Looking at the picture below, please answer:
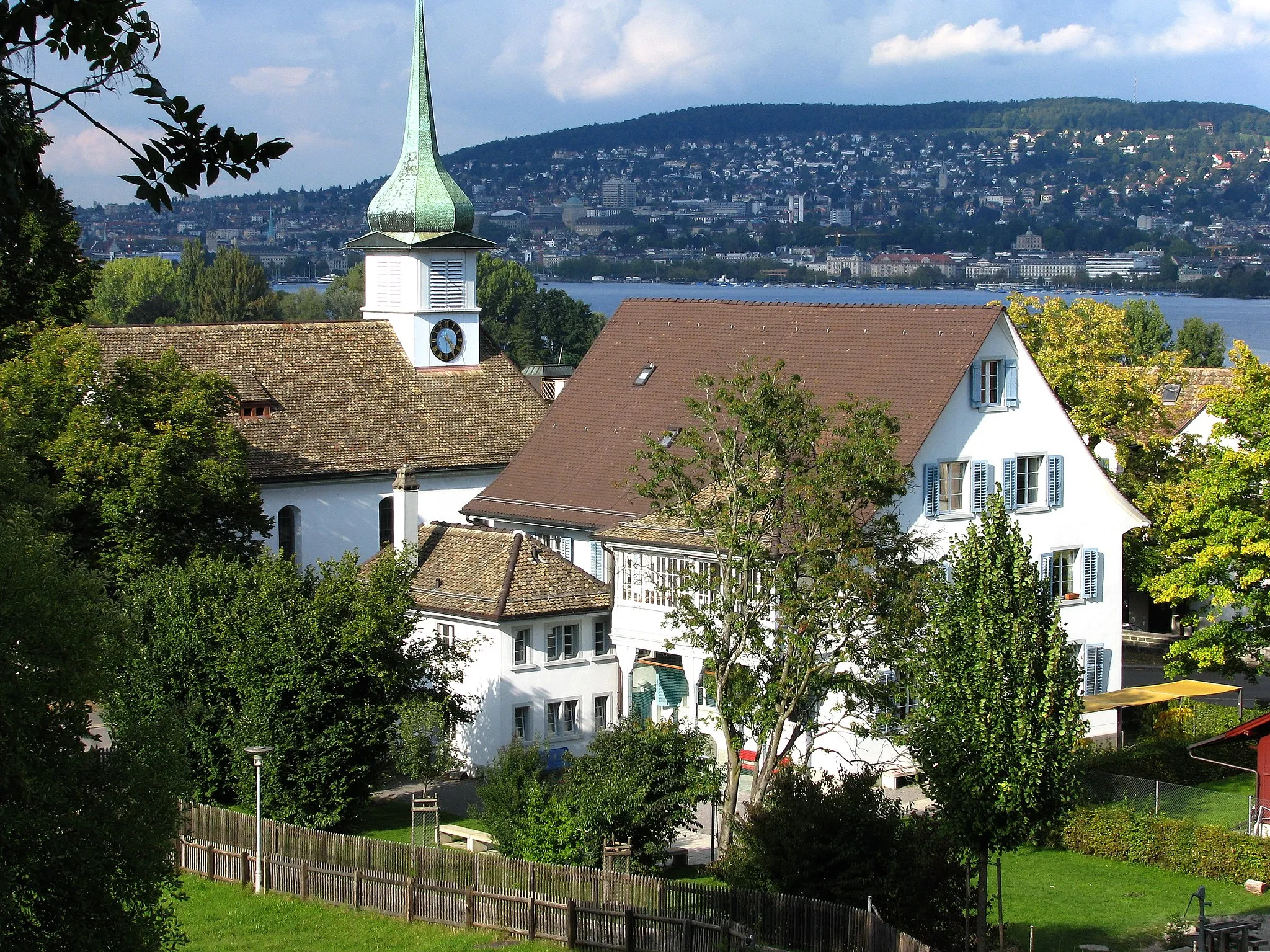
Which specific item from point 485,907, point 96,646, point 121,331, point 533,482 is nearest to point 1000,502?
point 485,907

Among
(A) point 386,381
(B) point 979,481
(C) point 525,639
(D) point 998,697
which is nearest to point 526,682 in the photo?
(C) point 525,639

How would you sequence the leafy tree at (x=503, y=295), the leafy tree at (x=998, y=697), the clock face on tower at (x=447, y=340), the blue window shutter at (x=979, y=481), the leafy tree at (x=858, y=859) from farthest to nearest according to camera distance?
the leafy tree at (x=503, y=295)
the clock face on tower at (x=447, y=340)
the blue window shutter at (x=979, y=481)
the leafy tree at (x=858, y=859)
the leafy tree at (x=998, y=697)

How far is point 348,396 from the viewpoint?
191 feet

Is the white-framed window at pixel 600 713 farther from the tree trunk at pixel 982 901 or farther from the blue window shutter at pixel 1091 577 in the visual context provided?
the tree trunk at pixel 982 901

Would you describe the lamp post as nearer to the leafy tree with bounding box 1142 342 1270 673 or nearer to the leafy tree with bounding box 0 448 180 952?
the leafy tree with bounding box 0 448 180 952

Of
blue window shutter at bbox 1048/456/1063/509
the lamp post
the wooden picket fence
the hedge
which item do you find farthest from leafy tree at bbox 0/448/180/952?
blue window shutter at bbox 1048/456/1063/509

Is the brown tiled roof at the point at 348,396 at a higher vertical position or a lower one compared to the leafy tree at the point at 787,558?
higher

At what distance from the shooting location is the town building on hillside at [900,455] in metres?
43.8

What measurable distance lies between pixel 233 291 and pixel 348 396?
9134 centimetres

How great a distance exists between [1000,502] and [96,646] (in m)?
12.8

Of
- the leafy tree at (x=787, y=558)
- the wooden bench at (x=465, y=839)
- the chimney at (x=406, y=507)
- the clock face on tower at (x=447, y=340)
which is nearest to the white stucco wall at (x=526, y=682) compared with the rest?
the chimney at (x=406, y=507)

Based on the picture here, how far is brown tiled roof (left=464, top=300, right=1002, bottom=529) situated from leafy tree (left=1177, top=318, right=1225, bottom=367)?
6180 cm

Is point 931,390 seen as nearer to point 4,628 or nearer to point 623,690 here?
point 623,690

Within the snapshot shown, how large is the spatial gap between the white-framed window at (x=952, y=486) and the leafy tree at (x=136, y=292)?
361 feet
